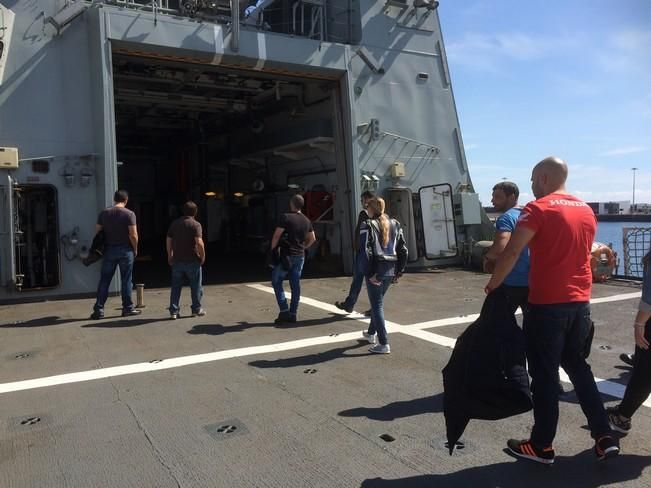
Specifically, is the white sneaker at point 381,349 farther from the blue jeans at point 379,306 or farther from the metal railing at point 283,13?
the metal railing at point 283,13

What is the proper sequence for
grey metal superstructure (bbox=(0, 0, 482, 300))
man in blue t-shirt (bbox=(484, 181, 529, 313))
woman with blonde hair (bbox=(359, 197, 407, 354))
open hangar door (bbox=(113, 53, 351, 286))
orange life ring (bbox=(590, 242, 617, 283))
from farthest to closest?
1. open hangar door (bbox=(113, 53, 351, 286))
2. orange life ring (bbox=(590, 242, 617, 283))
3. grey metal superstructure (bbox=(0, 0, 482, 300))
4. woman with blonde hair (bbox=(359, 197, 407, 354))
5. man in blue t-shirt (bbox=(484, 181, 529, 313))

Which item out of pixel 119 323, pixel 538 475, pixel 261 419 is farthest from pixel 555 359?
pixel 119 323

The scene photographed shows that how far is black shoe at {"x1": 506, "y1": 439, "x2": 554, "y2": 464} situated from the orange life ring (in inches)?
349

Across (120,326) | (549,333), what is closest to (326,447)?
(549,333)

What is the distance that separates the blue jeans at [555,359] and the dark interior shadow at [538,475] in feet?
0.58

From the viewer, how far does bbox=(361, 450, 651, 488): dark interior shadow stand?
3.11 m

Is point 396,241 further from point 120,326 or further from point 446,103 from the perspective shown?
point 446,103

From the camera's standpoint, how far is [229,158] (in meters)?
18.5

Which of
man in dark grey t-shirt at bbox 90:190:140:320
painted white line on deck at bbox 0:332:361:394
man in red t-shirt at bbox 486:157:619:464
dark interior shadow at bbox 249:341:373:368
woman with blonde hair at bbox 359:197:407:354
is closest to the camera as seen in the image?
man in red t-shirt at bbox 486:157:619:464

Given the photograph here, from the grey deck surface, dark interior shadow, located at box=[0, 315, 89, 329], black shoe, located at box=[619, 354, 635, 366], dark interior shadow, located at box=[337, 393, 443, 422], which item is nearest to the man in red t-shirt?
the grey deck surface

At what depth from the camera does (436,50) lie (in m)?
13.9

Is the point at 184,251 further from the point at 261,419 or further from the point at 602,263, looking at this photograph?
the point at 602,263

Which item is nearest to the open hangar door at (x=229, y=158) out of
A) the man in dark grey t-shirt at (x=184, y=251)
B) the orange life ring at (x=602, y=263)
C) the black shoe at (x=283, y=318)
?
the man in dark grey t-shirt at (x=184, y=251)

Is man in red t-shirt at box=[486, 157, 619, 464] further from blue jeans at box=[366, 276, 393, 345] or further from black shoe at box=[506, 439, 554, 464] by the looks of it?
blue jeans at box=[366, 276, 393, 345]
